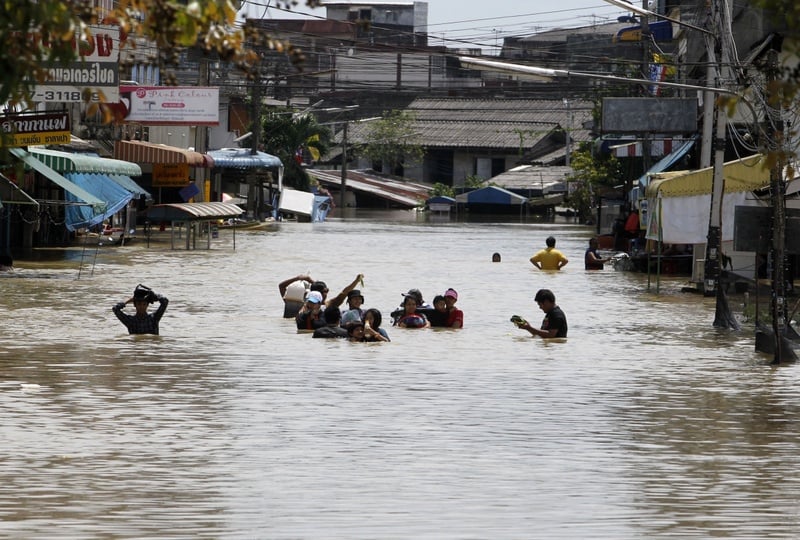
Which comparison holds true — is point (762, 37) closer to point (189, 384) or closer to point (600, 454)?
point (189, 384)

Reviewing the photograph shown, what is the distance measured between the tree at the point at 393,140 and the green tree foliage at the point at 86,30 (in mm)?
104512

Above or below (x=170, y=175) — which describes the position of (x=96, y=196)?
below

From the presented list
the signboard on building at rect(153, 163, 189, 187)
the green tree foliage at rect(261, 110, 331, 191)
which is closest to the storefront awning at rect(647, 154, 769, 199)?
the signboard on building at rect(153, 163, 189, 187)

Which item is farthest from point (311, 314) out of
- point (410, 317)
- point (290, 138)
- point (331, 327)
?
point (290, 138)

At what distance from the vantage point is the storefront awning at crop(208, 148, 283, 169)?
71.4 meters

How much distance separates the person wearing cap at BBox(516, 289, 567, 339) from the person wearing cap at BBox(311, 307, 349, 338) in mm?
2454

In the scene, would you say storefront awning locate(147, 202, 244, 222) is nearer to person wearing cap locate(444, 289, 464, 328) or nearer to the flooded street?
the flooded street

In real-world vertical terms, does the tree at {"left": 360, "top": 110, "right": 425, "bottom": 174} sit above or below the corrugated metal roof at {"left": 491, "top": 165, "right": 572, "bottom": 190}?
above

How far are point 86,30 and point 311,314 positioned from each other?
1591cm

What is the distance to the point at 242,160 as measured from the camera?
71625 mm

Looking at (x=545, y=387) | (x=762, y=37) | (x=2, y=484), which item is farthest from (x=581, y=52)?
(x=2, y=484)

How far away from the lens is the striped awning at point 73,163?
3809 centimetres

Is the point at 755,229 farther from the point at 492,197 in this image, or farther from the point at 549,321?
the point at 492,197

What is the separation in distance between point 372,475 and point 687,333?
514 inches
